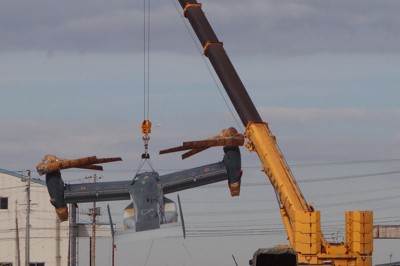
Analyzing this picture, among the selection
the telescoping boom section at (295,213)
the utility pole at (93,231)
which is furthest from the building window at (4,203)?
the telescoping boom section at (295,213)

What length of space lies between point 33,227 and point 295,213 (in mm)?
73528

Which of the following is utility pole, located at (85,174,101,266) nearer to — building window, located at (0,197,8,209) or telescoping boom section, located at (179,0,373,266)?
building window, located at (0,197,8,209)

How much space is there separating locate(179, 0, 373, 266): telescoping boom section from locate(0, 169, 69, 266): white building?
63.7 meters

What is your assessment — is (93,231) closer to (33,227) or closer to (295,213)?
(33,227)

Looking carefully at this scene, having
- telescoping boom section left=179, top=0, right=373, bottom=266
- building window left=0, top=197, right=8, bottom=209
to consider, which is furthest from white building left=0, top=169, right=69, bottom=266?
telescoping boom section left=179, top=0, right=373, bottom=266

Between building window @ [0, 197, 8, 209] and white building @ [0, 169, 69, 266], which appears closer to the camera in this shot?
white building @ [0, 169, 69, 266]

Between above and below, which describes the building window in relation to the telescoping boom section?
above

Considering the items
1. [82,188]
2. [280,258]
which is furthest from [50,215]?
[280,258]

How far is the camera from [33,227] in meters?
128

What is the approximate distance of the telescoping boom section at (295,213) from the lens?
5831 centimetres

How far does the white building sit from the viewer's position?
128 meters

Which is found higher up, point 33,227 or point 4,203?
point 4,203

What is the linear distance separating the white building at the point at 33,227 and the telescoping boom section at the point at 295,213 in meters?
63.7

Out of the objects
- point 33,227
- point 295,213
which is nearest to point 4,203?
point 33,227
